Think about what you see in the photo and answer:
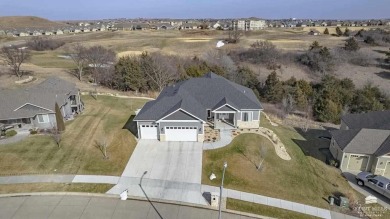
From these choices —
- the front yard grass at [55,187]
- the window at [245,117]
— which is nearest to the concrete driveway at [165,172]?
the front yard grass at [55,187]

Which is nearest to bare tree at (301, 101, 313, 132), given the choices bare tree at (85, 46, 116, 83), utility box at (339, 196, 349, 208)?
utility box at (339, 196, 349, 208)

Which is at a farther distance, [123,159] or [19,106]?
[19,106]

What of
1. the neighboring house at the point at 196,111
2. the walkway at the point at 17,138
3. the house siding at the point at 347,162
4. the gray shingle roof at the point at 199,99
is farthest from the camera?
the gray shingle roof at the point at 199,99

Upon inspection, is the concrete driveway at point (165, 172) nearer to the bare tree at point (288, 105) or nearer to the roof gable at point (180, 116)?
the roof gable at point (180, 116)

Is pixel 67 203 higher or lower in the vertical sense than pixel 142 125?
lower

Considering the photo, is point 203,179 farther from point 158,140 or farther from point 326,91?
point 326,91

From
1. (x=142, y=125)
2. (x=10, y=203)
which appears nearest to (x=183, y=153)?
(x=142, y=125)
